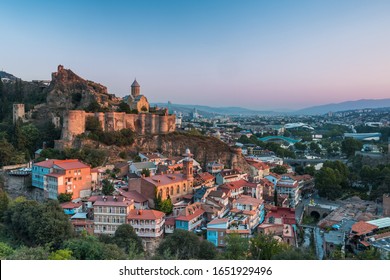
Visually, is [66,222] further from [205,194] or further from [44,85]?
[44,85]

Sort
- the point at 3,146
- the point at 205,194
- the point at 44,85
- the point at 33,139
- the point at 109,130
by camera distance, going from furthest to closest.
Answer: the point at 44,85, the point at 109,130, the point at 33,139, the point at 3,146, the point at 205,194

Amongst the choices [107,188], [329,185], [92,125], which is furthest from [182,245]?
[329,185]

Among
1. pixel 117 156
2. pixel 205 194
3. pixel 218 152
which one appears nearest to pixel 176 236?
pixel 205 194

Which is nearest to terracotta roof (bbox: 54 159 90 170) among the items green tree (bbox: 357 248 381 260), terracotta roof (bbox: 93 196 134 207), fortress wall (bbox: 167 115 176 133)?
terracotta roof (bbox: 93 196 134 207)

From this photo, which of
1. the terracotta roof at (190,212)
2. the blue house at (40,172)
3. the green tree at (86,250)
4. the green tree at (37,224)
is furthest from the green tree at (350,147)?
the green tree at (86,250)

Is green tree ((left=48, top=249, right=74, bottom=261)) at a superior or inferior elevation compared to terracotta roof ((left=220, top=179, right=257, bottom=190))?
superior

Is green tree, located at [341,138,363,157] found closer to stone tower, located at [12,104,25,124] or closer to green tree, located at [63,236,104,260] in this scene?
stone tower, located at [12,104,25,124]

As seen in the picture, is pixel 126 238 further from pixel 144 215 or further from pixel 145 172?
pixel 145 172
